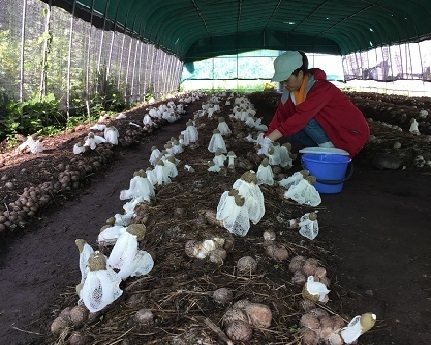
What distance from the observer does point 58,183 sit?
5133mm

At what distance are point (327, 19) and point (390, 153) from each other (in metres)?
19.1

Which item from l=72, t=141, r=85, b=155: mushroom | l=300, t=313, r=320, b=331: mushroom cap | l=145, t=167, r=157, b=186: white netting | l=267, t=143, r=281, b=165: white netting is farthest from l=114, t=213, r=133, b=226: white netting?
l=72, t=141, r=85, b=155: mushroom

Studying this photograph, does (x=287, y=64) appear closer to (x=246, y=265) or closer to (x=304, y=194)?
(x=304, y=194)

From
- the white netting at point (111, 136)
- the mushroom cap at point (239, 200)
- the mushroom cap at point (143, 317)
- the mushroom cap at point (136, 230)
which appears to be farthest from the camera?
the white netting at point (111, 136)

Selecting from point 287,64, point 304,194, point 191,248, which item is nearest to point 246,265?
point 191,248

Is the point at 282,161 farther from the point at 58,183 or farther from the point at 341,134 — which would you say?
the point at 58,183

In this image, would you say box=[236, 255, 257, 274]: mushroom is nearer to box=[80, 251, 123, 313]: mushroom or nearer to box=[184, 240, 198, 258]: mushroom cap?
box=[184, 240, 198, 258]: mushroom cap

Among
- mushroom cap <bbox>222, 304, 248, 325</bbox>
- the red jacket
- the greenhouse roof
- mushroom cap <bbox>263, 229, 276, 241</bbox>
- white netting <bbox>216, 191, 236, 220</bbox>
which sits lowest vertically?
mushroom cap <bbox>222, 304, 248, 325</bbox>

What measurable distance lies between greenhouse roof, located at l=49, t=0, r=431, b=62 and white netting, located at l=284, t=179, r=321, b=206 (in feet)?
26.6

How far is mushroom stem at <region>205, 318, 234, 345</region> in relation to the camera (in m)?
1.91

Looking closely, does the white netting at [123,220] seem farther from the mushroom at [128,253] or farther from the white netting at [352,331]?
the white netting at [352,331]

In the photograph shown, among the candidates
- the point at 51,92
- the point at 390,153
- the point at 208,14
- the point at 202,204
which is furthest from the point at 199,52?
the point at 202,204

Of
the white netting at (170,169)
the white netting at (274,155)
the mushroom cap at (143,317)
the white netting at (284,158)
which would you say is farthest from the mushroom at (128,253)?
the white netting at (284,158)

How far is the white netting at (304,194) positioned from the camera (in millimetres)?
3951
